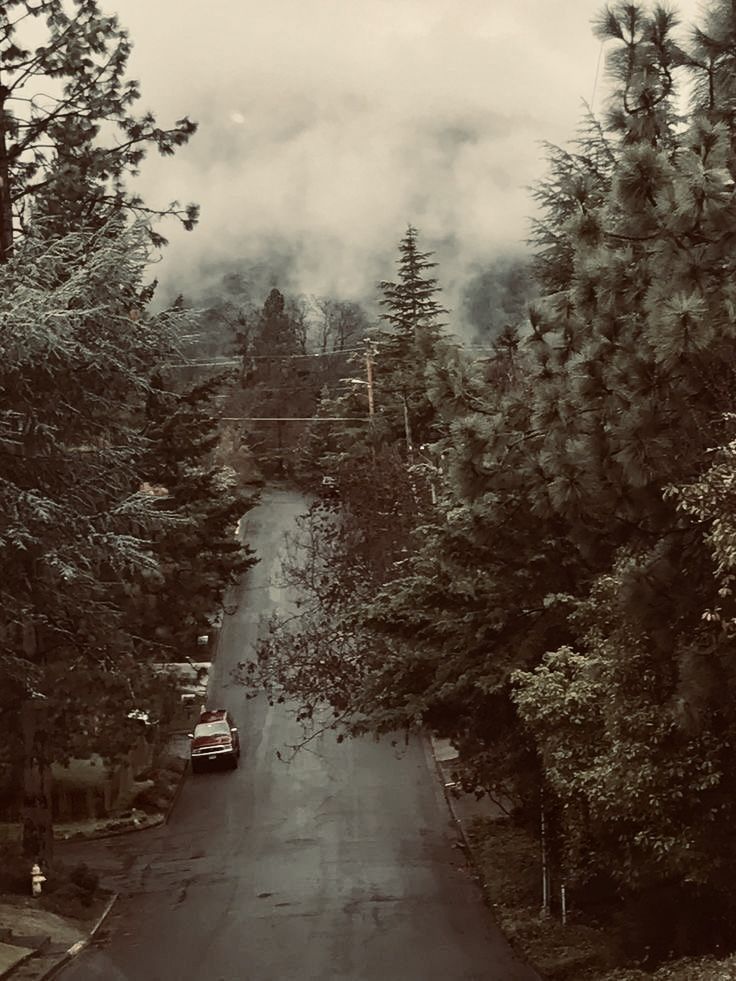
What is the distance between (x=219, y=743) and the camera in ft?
137

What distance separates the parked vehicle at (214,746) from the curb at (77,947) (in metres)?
16.4

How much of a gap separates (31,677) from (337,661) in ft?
34.4

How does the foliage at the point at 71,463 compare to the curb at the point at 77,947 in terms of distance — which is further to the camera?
the foliage at the point at 71,463

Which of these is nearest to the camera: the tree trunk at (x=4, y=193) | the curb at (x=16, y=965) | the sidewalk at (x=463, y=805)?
the curb at (x=16, y=965)

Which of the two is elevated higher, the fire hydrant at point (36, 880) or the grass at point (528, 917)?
the fire hydrant at point (36, 880)

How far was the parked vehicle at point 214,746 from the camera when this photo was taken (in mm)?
41562

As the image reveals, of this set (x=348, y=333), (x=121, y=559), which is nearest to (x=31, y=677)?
(x=121, y=559)

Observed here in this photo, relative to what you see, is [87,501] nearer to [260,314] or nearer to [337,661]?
[337,661]

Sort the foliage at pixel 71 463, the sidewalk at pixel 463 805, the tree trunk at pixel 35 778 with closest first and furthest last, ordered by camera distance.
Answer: the foliage at pixel 71 463
the tree trunk at pixel 35 778
the sidewalk at pixel 463 805

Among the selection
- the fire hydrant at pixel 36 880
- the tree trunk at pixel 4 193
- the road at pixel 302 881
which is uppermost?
the tree trunk at pixel 4 193

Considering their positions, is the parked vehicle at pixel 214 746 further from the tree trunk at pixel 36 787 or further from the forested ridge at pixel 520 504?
the tree trunk at pixel 36 787

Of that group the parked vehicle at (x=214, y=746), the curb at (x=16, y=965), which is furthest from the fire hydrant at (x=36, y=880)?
the parked vehicle at (x=214, y=746)

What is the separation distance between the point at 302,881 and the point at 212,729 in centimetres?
1672

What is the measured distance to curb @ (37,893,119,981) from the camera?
1803 centimetres
